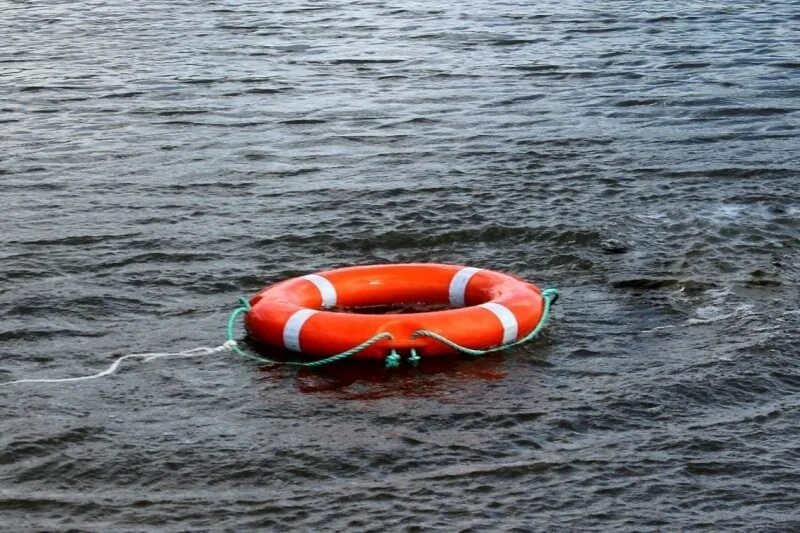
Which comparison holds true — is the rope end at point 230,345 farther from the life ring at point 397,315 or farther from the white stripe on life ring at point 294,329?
the white stripe on life ring at point 294,329

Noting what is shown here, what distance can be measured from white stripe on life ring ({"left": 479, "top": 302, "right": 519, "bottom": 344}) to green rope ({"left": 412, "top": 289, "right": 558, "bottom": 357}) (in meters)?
0.05

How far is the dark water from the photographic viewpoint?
5680 mm

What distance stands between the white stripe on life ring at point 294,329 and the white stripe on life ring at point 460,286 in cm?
92

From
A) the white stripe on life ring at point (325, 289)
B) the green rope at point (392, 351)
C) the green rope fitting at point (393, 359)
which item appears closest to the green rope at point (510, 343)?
the green rope at point (392, 351)

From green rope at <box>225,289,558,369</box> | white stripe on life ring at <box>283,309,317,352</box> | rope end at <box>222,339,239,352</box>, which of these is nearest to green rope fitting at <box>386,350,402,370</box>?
green rope at <box>225,289,558,369</box>

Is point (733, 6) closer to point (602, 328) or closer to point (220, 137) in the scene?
point (220, 137)

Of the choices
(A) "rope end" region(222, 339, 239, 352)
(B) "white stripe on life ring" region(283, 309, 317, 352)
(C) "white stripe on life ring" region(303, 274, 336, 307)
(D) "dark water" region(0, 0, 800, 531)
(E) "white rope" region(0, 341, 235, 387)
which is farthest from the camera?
(C) "white stripe on life ring" region(303, 274, 336, 307)

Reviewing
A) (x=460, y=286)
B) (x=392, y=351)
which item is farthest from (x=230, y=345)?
(x=460, y=286)

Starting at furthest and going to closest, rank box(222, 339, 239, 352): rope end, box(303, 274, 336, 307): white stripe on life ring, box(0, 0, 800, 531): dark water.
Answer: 1. box(303, 274, 336, 307): white stripe on life ring
2. box(222, 339, 239, 352): rope end
3. box(0, 0, 800, 531): dark water

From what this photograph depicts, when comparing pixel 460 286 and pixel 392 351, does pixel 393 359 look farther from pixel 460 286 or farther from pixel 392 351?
pixel 460 286

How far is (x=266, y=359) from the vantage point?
7.11 meters

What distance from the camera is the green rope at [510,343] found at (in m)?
6.86

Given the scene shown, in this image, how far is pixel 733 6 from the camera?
18891mm

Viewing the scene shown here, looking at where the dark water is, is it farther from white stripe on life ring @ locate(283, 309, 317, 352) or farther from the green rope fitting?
white stripe on life ring @ locate(283, 309, 317, 352)
